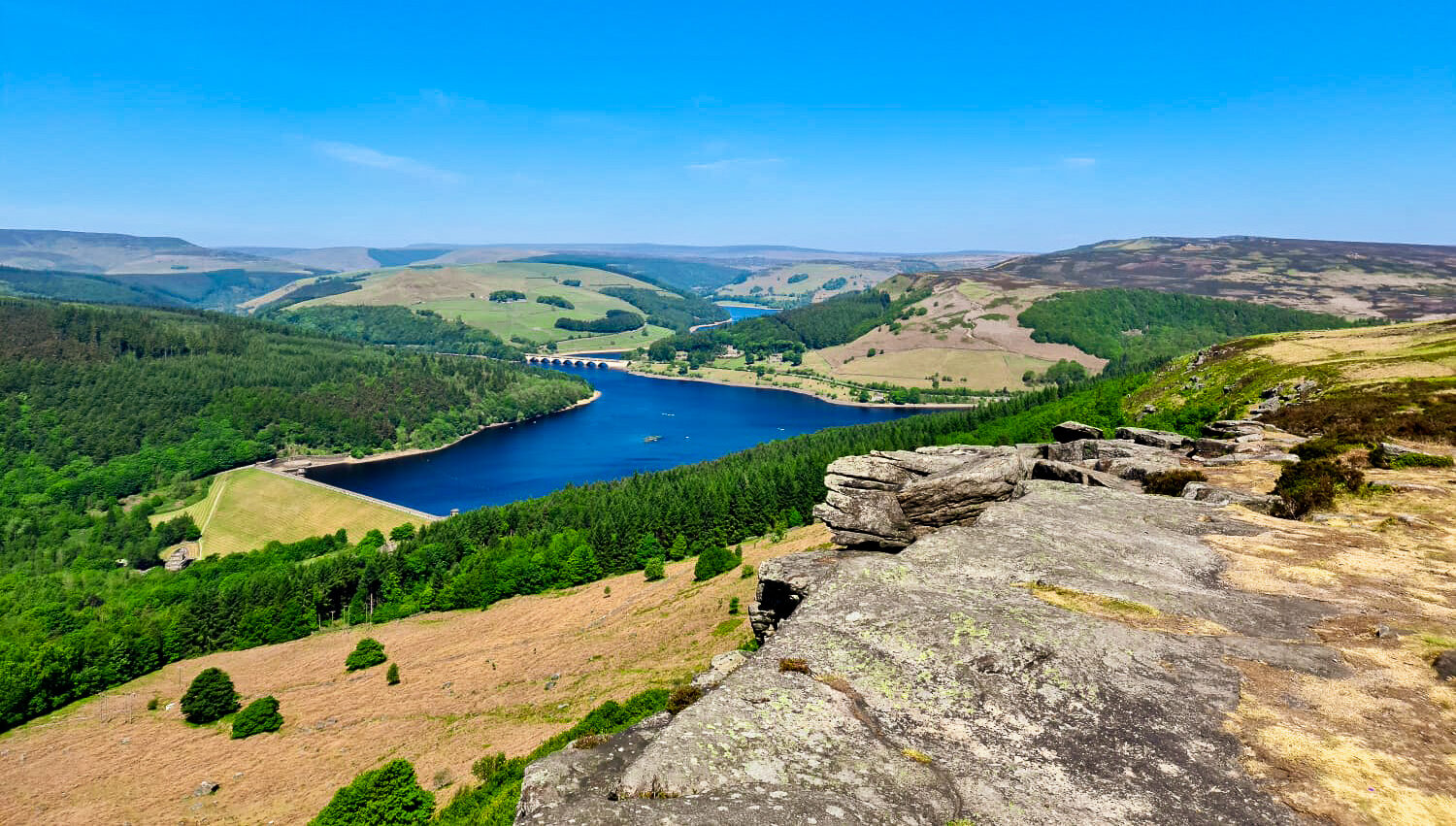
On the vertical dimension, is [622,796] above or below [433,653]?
above

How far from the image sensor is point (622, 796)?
15914 mm

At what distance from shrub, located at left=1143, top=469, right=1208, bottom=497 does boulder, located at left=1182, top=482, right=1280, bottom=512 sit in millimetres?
1016

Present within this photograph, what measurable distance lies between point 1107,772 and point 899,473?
81.8ft

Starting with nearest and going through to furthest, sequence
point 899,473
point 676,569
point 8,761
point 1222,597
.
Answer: point 1222,597
point 899,473
point 8,761
point 676,569

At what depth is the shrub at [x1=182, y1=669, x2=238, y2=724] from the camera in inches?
2852

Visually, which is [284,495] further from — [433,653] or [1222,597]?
[1222,597]

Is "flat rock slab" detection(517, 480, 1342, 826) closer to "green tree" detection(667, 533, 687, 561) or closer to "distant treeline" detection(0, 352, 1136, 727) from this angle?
"green tree" detection(667, 533, 687, 561)

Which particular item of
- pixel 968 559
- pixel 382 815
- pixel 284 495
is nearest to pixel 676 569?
pixel 382 815

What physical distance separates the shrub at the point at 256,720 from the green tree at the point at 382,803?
3359 centimetres

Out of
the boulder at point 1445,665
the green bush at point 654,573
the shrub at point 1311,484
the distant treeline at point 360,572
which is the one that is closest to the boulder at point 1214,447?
the shrub at point 1311,484

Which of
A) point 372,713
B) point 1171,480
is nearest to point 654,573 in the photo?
point 372,713

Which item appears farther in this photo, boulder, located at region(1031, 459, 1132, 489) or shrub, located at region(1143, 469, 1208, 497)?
boulder, located at region(1031, 459, 1132, 489)

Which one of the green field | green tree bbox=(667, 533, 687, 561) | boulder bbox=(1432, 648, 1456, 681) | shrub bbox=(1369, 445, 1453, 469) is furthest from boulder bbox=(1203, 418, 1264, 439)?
the green field

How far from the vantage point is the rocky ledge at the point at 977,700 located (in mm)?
15664
